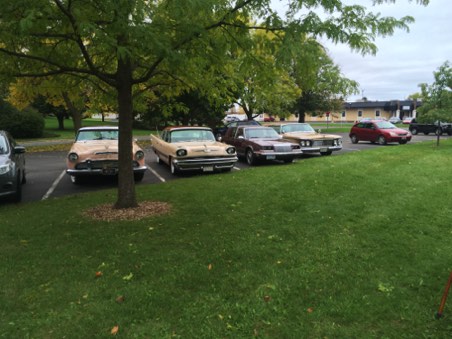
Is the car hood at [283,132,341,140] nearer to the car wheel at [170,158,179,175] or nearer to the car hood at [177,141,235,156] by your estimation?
the car hood at [177,141,235,156]

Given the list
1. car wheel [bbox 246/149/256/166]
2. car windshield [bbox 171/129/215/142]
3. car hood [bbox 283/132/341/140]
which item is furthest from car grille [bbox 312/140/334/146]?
car windshield [bbox 171/129/215/142]

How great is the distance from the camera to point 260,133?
1477 cm

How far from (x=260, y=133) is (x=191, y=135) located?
10.8 ft

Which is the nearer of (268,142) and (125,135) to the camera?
(125,135)

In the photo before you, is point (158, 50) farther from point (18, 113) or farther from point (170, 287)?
point (18, 113)

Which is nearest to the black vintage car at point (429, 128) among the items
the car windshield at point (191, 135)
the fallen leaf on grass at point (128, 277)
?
the car windshield at point (191, 135)

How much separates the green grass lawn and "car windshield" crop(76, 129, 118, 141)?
3699mm

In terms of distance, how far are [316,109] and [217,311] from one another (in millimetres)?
37946

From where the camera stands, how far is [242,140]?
14.4 m

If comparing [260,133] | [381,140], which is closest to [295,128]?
[260,133]

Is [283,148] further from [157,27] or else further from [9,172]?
[157,27]

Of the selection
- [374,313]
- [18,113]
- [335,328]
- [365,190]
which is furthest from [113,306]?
[18,113]

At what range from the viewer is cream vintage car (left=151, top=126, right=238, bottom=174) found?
11.2 metres

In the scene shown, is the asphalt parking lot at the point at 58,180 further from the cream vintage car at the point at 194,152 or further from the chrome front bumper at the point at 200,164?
the cream vintage car at the point at 194,152
